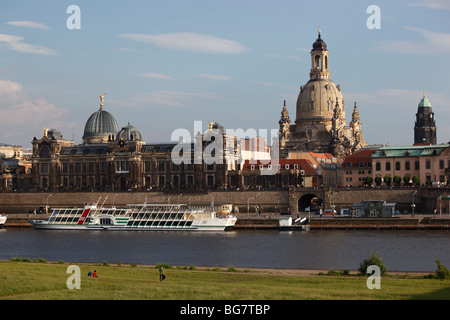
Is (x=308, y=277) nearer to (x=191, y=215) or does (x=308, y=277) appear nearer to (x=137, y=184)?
(x=191, y=215)

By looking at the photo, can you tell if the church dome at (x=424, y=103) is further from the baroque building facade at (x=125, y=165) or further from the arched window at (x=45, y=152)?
the arched window at (x=45, y=152)

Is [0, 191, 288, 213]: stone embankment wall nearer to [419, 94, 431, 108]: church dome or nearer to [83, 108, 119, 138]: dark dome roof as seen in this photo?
[83, 108, 119, 138]: dark dome roof

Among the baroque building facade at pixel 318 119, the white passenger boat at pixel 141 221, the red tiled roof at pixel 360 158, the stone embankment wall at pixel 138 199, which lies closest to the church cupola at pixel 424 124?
the baroque building facade at pixel 318 119

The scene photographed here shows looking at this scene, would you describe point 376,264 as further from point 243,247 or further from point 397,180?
point 397,180

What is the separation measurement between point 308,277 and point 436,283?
7583 millimetres

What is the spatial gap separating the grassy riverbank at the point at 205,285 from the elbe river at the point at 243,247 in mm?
10344

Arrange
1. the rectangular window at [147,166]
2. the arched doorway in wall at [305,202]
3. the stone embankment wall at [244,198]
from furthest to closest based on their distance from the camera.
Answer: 1. the rectangular window at [147,166]
2. the arched doorway in wall at [305,202]
3. the stone embankment wall at [244,198]

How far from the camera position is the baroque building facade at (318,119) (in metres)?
147

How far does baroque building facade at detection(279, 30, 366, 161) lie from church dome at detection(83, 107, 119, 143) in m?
36.7

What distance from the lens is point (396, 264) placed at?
57219mm

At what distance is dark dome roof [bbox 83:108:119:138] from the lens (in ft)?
507

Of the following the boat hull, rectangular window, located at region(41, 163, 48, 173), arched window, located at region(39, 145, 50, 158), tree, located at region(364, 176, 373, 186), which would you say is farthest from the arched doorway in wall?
arched window, located at region(39, 145, 50, 158)

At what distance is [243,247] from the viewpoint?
71.8m
